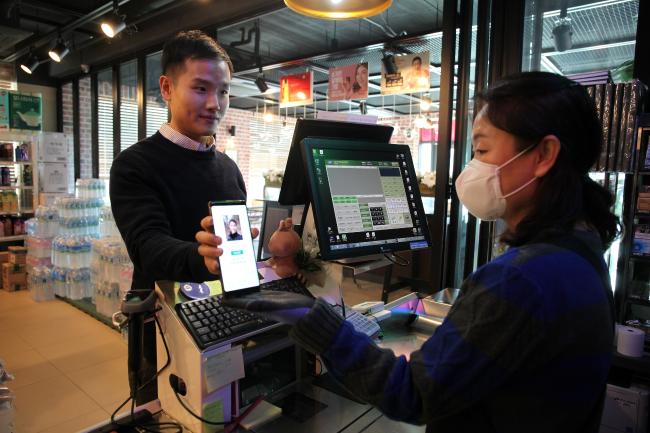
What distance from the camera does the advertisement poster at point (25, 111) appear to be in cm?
643

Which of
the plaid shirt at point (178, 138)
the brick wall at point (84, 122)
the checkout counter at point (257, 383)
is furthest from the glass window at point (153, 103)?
the checkout counter at point (257, 383)

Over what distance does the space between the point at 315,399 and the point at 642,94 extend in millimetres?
2506

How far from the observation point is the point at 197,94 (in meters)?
1.52

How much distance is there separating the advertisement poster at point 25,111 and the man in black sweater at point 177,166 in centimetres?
625

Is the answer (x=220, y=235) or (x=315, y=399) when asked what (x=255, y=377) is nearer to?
(x=315, y=399)

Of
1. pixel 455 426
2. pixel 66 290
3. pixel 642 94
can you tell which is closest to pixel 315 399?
pixel 455 426

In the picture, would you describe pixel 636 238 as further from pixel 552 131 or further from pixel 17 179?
pixel 17 179

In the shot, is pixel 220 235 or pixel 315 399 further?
pixel 315 399

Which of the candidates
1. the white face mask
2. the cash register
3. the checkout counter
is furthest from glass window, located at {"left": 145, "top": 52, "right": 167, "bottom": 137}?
the white face mask

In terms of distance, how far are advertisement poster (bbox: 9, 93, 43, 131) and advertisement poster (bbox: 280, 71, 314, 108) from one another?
380 centimetres

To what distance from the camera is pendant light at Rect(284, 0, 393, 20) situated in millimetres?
1802

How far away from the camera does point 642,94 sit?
248cm

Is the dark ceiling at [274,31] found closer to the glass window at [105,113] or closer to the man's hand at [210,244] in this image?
the glass window at [105,113]

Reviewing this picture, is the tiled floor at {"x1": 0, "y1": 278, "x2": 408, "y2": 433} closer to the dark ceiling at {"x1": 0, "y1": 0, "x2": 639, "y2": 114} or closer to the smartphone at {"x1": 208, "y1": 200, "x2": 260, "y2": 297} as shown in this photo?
the smartphone at {"x1": 208, "y1": 200, "x2": 260, "y2": 297}
